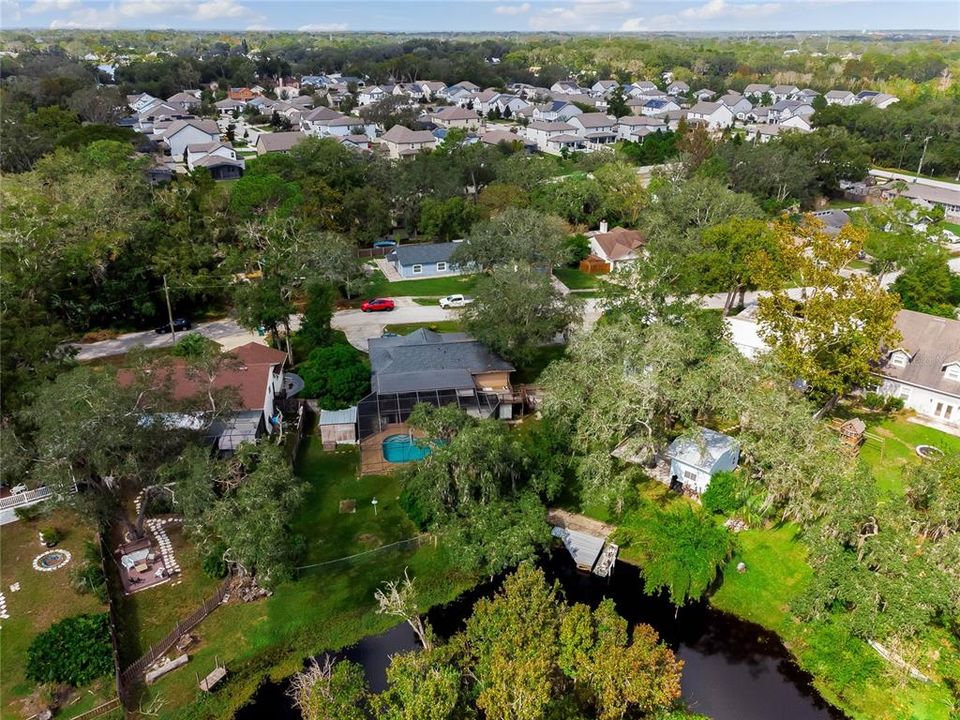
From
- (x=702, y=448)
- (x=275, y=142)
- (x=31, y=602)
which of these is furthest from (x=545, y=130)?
(x=31, y=602)

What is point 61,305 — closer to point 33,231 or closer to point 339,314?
point 33,231

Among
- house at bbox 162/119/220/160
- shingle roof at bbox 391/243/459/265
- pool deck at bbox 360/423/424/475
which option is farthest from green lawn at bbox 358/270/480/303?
house at bbox 162/119/220/160

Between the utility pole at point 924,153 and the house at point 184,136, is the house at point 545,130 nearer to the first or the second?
the utility pole at point 924,153

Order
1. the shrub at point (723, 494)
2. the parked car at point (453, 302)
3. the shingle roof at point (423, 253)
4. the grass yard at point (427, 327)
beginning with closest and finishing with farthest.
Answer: the shrub at point (723, 494) < the grass yard at point (427, 327) < the parked car at point (453, 302) < the shingle roof at point (423, 253)

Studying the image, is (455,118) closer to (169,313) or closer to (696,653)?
(169,313)

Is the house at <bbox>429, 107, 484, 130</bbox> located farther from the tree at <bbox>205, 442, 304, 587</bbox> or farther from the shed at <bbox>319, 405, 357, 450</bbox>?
the tree at <bbox>205, 442, 304, 587</bbox>

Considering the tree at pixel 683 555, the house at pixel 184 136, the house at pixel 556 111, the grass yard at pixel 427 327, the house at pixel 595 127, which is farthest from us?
the house at pixel 556 111

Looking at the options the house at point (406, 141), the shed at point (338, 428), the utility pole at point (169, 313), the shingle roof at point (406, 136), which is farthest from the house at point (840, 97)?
the shed at point (338, 428)
